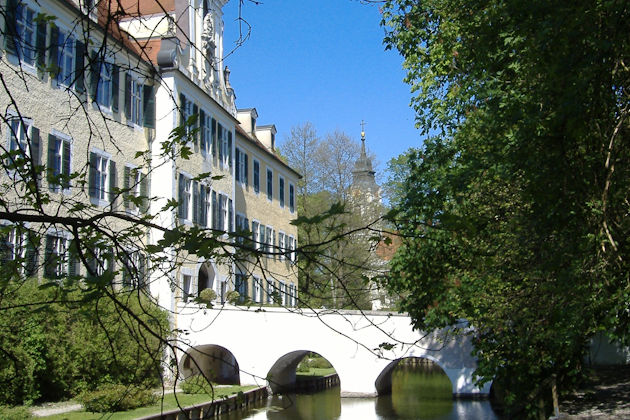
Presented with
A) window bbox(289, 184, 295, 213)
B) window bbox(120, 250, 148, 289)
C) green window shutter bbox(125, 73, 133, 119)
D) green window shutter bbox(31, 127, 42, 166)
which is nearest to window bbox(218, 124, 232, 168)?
green window shutter bbox(125, 73, 133, 119)

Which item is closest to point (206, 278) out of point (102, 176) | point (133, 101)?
point (133, 101)

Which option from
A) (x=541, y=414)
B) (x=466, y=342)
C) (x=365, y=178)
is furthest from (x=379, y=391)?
(x=365, y=178)

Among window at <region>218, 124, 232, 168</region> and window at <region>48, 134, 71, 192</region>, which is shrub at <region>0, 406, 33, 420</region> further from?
window at <region>218, 124, 232, 168</region>

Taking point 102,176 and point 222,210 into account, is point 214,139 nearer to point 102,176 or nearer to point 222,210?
point 222,210

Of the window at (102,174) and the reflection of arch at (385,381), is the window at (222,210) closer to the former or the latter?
the window at (102,174)

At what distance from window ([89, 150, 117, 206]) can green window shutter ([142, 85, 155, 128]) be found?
7.92 ft

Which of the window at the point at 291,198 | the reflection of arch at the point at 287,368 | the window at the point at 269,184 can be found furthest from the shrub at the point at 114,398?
the window at the point at 291,198

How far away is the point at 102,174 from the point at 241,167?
11088mm

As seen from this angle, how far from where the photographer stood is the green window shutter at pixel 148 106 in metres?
23.7

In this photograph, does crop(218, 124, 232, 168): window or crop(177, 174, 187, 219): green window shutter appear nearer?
crop(177, 174, 187, 219): green window shutter

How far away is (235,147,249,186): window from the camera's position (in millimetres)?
31578

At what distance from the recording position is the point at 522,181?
11180 millimetres

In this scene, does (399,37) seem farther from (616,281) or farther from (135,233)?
(135,233)

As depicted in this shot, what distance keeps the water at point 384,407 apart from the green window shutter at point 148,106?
9233 millimetres
